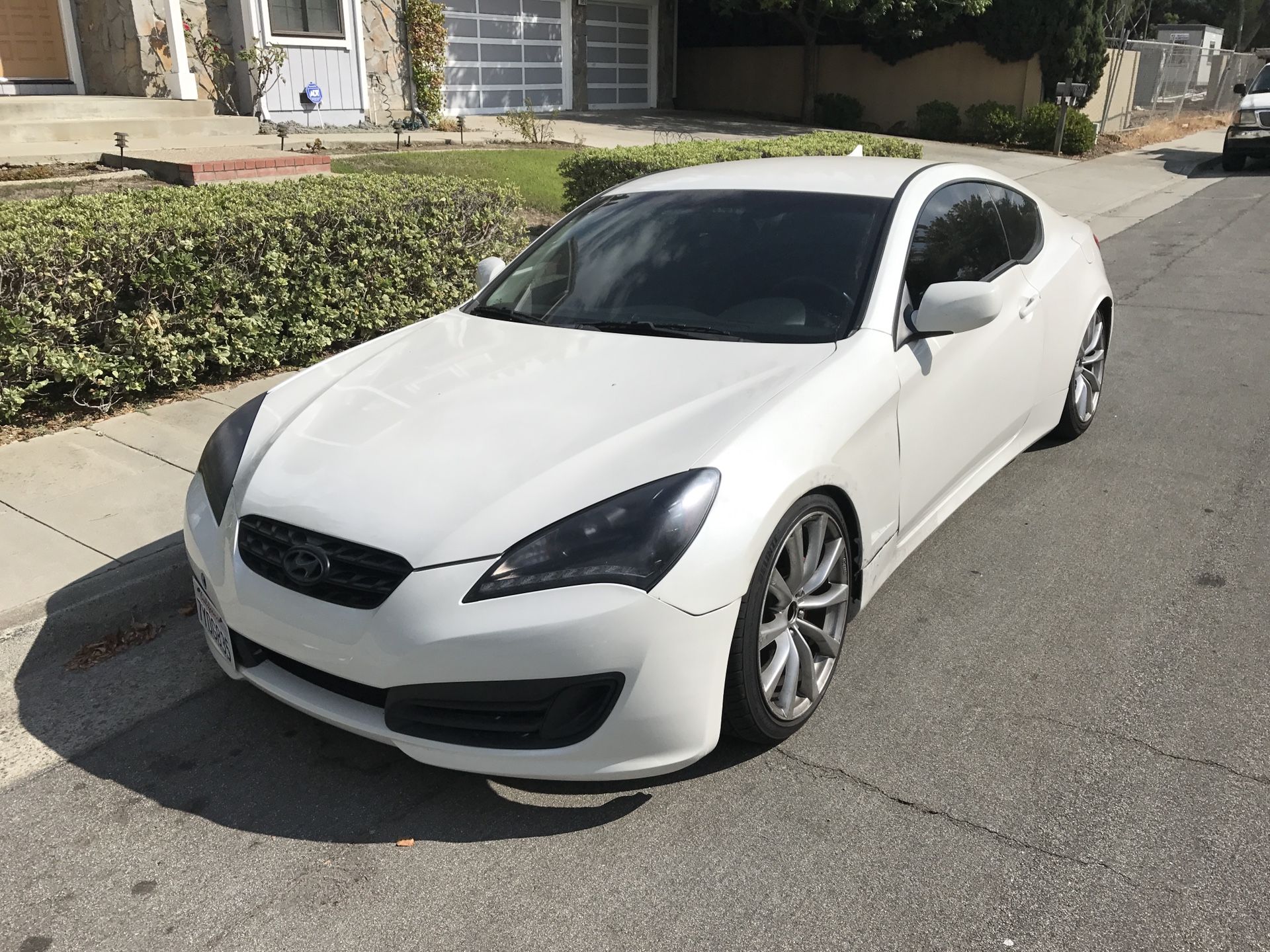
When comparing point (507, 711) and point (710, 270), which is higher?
point (710, 270)

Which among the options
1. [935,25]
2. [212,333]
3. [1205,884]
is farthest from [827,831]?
[935,25]

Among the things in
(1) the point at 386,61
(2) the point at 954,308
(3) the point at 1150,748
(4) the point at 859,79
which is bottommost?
(3) the point at 1150,748

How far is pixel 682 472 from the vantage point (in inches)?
109

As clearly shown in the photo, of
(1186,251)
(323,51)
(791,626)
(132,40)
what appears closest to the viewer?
(791,626)

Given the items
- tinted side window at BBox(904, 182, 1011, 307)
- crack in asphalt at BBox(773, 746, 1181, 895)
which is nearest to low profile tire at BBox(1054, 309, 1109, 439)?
tinted side window at BBox(904, 182, 1011, 307)

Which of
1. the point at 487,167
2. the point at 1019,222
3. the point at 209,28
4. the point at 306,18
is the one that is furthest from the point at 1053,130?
the point at 1019,222

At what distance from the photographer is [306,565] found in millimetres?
2785

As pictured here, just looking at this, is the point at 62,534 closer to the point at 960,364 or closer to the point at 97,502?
the point at 97,502

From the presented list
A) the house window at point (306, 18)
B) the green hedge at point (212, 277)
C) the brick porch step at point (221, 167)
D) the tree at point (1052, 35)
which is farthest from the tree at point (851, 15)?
the green hedge at point (212, 277)

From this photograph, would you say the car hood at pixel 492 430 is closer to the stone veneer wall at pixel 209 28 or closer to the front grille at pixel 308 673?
the front grille at pixel 308 673

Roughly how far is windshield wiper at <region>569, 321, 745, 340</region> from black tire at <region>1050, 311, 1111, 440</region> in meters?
2.47

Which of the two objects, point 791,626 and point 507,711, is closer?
point 507,711

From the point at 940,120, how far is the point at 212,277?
74.8ft

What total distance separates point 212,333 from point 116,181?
5.57 m
